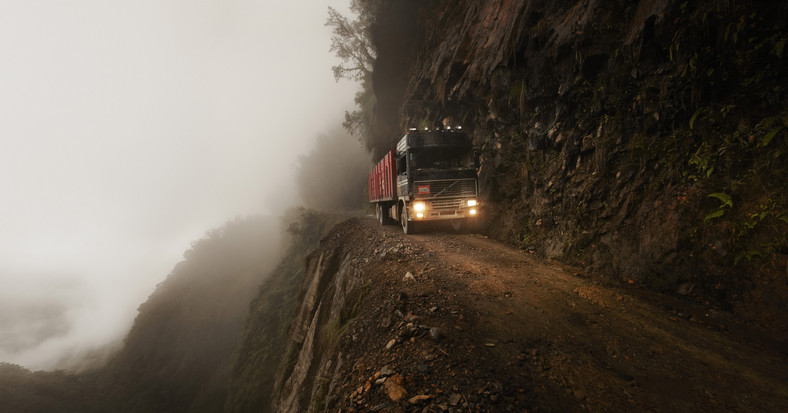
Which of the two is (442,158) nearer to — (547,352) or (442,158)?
(442,158)

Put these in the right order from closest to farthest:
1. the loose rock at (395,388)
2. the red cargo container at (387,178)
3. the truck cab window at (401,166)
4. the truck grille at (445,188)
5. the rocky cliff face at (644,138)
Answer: the loose rock at (395,388)
the rocky cliff face at (644,138)
the truck grille at (445,188)
the truck cab window at (401,166)
the red cargo container at (387,178)

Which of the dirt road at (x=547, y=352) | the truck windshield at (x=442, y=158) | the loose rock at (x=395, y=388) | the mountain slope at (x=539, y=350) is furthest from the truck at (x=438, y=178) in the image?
the loose rock at (x=395, y=388)

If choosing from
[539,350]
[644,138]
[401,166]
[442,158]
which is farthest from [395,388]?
[401,166]

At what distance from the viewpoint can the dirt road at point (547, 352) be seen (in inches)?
104

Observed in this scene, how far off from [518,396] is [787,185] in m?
4.92

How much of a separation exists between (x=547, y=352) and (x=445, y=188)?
6461 millimetres

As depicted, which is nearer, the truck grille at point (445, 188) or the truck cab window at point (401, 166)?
the truck grille at point (445, 188)

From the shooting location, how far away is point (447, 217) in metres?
9.28

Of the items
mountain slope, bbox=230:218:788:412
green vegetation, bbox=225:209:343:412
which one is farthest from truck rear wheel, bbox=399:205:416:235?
green vegetation, bbox=225:209:343:412

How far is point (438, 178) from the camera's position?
930 cm

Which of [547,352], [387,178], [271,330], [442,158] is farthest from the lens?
[271,330]

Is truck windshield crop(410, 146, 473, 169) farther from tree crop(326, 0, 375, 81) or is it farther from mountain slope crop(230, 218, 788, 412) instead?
tree crop(326, 0, 375, 81)

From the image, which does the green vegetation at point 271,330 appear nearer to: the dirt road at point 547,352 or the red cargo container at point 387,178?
the red cargo container at point 387,178

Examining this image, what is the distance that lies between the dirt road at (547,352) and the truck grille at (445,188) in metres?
4.14
